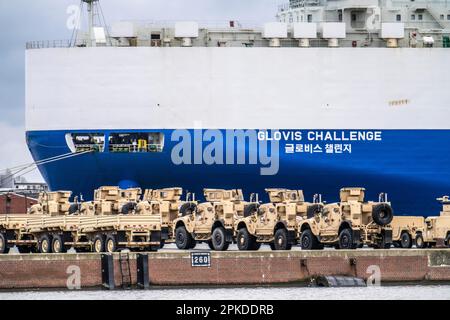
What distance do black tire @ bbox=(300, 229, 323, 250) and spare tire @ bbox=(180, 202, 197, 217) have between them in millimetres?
5387

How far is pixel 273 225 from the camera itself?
5716 centimetres

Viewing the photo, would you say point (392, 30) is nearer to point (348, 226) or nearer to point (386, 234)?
point (386, 234)

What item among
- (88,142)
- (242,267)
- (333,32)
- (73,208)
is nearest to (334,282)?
(242,267)

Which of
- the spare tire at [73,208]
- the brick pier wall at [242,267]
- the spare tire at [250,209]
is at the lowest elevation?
the brick pier wall at [242,267]


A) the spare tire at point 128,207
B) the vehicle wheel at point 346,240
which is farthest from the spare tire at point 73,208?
the vehicle wheel at point 346,240

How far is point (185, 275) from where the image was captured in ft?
165

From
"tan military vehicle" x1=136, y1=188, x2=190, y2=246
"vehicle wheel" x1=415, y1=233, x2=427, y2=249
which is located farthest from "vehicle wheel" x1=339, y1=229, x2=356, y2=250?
"tan military vehicle" x1=136, y1=188, x2=190, y2=246

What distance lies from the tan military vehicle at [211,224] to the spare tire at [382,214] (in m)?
5.02

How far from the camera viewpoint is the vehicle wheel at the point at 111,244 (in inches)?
2143

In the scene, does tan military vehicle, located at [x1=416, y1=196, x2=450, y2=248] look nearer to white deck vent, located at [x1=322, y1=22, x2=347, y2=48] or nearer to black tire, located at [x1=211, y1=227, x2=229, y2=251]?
black tire, located at [x1=211, y1=227, x2=229, y2=251]

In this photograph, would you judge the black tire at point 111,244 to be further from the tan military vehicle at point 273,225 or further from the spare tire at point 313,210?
the spare tire at point 313,210

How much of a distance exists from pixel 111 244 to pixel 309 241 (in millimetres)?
6646

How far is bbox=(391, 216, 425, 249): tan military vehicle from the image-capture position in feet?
197

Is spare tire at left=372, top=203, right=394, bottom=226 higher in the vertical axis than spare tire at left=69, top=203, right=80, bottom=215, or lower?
lower
